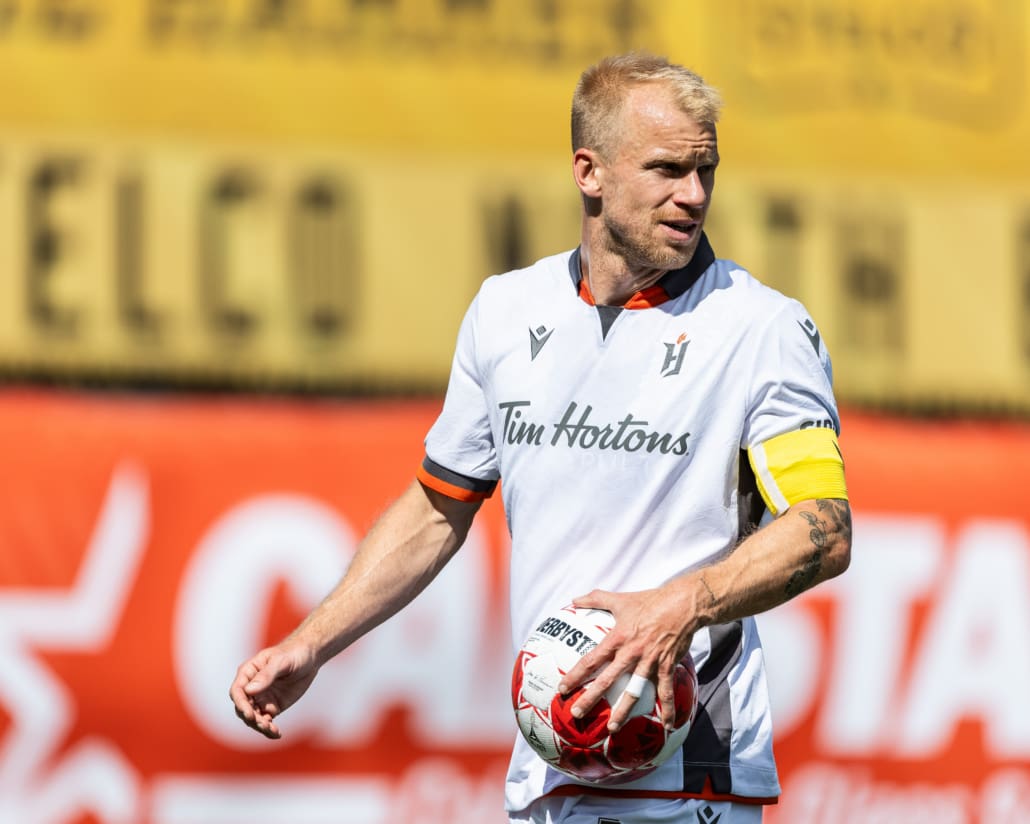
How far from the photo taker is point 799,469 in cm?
336

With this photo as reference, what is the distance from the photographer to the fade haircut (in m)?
3.52

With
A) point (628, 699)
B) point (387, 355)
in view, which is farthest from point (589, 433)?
point (387, 355)

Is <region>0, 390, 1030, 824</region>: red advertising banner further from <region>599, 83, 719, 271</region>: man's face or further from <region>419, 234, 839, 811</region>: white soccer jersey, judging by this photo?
<region>599, 83, 719, 271</region>: man's face

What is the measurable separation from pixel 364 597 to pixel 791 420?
3.28 ft

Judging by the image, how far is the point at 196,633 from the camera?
22.2ft

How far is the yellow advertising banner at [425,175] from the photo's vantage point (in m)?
6.68

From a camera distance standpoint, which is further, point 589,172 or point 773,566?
point 589,172

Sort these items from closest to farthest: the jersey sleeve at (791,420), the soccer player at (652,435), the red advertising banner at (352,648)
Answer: the jersey sleeve at (791,420) → the soccer player at (652,435) → the red advertising banner at (352,648)

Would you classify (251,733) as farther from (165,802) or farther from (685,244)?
(685,244)

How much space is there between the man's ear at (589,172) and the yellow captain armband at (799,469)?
2.16ft

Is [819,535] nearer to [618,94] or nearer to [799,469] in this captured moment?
[799,469]

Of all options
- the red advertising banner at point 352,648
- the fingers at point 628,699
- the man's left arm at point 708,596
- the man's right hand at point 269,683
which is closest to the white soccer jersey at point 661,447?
the man's left arm at point 708,596

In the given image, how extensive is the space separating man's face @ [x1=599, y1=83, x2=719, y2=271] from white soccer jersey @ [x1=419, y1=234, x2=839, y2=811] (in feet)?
0.35

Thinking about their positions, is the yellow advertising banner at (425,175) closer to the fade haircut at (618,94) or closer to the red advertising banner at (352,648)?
the red advertising banner at (352,648)
